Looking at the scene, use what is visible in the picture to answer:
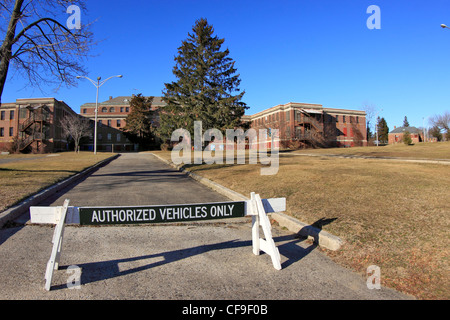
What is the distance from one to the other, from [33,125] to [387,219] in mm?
62411

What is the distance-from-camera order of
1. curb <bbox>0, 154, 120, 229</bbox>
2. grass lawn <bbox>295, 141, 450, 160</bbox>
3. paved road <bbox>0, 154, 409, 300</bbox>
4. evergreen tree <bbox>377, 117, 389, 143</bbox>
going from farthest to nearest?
1. evergreen tree <bbox>377, 117, 389, 143</bbox>
2. grass lawn <bbox>295, 141, 450, 160</bbox>
3. curb <bbox>0, 154, 120, 229</bbox>
4. paved road <bbox>0, 154, 409, 300</bbox>

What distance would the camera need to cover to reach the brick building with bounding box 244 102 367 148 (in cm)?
5619

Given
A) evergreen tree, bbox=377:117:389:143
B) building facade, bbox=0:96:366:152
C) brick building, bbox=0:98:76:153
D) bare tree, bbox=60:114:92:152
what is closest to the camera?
bare tree, bbox=60:114:92:152

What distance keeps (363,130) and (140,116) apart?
54.4 meters

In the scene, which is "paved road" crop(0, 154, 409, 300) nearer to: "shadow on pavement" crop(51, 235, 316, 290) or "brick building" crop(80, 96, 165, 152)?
"shadow on pavement" crop(51, 235, 316, 290)

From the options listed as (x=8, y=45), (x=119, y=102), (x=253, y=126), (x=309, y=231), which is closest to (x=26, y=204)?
(x=309, y=231)

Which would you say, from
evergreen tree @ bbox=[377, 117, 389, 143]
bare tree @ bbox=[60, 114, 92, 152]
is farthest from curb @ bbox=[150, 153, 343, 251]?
evergreen tree @ bbox=[377, 117, 389, 143]

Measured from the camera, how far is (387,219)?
17.3 ft

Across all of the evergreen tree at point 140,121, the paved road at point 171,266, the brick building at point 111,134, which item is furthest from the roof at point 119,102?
the paved road at point 171,266

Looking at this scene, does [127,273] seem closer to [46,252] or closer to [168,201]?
[46,252]

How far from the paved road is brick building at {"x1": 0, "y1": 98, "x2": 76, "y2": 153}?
179ft

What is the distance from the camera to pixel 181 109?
111 ft

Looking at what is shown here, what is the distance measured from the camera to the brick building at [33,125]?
51062mm

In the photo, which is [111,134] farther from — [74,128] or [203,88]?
[203,88]
